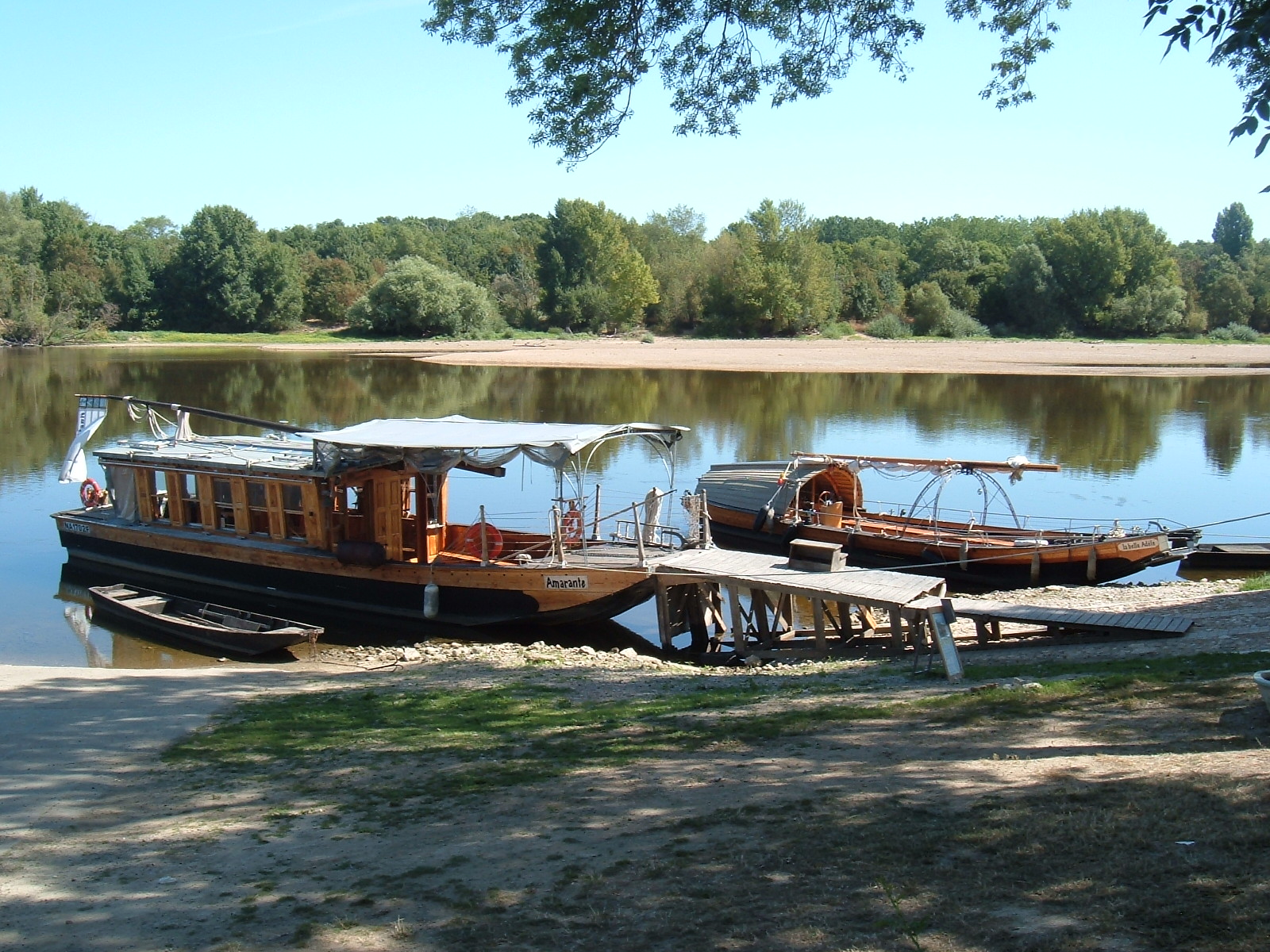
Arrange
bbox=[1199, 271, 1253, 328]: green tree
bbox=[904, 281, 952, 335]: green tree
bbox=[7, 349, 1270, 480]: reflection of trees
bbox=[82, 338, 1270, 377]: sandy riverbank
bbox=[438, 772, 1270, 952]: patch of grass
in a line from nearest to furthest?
bbox=[438, 772, 1270, 952]: patch of grass
bbox=[7, 349, 1270, 480]: reflection of trees
bbox=[82, 338, 1270, 377]: sandy riverbank
bbox=[904, 281, 952, 335]: green tree
bbox=[1199, 271, 1253, 328]: green tree

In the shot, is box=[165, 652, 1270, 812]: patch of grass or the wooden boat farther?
the wooden boat

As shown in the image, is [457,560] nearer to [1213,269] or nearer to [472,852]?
[472,852]

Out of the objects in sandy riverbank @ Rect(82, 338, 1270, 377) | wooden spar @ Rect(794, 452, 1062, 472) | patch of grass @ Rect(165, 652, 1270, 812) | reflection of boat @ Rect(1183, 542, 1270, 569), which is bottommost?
reflection of boat @ Rect(1183, 542, 1270, 569)

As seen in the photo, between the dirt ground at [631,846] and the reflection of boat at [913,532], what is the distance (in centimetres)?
1326

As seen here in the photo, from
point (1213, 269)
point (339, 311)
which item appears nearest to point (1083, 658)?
point (339, 311)

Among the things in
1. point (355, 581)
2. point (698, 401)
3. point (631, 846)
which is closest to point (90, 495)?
point (355, 581)

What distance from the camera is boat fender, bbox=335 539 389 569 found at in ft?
65.3

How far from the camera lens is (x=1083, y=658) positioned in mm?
13430

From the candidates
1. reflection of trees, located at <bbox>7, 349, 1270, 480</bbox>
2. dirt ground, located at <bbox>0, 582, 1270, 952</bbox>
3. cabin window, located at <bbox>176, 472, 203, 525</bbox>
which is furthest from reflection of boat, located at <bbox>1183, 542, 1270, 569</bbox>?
cabin window, located at <bbox>176, 472, 203, 525</bbox>

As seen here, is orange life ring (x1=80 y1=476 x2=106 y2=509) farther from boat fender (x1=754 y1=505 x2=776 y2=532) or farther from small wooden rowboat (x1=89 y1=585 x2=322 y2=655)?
boat fender (x1=754 y1=505 x2=776 y2=532)

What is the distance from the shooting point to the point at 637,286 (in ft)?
359

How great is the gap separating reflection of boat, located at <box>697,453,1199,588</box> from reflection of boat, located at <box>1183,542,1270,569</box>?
0.69m

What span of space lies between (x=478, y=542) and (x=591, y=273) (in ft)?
311

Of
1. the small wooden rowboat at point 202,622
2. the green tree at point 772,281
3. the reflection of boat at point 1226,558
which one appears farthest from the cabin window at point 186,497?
the green tree at point 772,281
